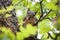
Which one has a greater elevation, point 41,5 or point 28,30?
point 41,5

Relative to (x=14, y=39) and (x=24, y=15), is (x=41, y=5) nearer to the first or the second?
(x=24, y=15)

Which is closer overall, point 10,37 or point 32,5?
point 10,37

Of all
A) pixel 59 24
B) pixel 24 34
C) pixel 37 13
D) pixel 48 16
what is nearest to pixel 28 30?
pixel 24 34

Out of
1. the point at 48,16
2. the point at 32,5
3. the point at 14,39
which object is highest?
the point at 32,5

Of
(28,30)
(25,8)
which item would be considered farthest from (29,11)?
(28,30)

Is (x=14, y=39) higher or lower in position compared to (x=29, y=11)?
lower

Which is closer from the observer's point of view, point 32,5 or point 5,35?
point 5,35

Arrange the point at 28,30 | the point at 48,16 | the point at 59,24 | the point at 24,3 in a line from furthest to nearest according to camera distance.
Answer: the point at 24,3 < the point at 48,16 < the point at 59,24 < the point at 28,30

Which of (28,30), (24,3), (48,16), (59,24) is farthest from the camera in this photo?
(24,3)

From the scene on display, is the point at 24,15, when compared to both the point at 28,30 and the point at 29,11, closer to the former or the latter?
the point at 29,11
